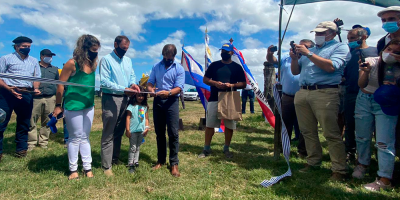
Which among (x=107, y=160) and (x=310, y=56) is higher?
(x=310, y=56)

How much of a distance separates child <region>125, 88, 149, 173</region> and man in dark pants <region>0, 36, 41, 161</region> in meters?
2.25

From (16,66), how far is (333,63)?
17.8ft

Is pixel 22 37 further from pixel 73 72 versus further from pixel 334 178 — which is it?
pixel 334 178

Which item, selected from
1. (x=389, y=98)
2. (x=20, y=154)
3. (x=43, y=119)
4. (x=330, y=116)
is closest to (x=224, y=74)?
(x=330, y=116)

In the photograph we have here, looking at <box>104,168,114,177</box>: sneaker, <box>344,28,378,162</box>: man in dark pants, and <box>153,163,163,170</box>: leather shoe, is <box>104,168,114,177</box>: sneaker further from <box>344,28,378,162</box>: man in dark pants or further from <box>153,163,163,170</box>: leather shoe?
<box>344,28,378,162</box>: man in dark pants

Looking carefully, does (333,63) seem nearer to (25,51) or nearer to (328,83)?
(328,83)

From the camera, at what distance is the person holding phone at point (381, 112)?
9.63 feet

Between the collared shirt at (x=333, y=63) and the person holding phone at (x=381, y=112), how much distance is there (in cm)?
27

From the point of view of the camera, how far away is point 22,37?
4594mm

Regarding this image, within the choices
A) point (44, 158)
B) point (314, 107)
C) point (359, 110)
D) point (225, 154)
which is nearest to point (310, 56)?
point (314, 107)

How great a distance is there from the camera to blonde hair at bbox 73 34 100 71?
337cm

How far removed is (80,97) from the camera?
11.2 feet

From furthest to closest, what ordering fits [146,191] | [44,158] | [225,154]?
[225,154] → [44,158] → [146,191]

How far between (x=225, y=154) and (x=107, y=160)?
2.21 meters
